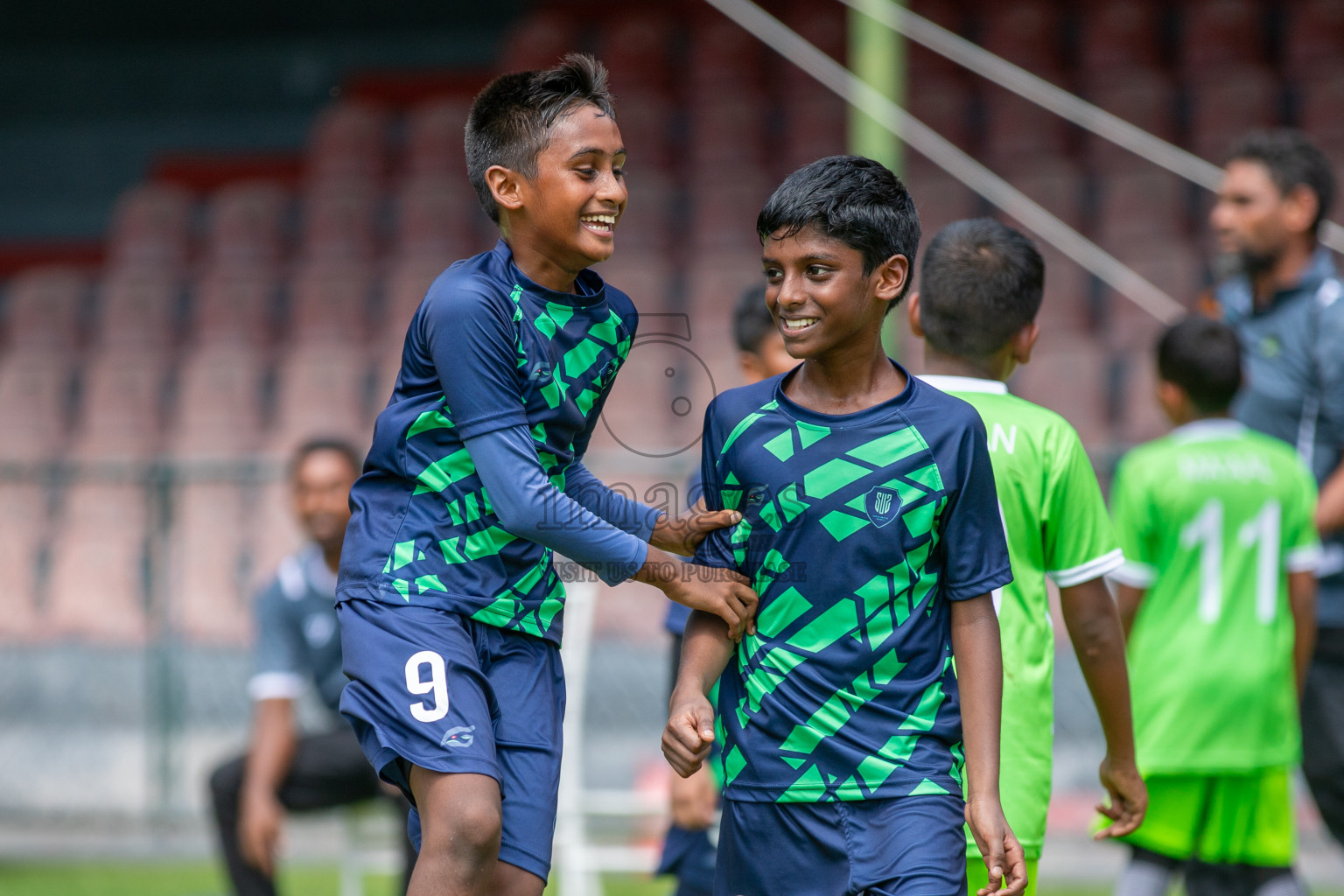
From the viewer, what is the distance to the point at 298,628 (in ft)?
13.8

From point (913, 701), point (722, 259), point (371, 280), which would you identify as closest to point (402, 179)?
point (371, 280)

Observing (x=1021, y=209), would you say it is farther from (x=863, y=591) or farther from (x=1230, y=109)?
(x=863, y=591)

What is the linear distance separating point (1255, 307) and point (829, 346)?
2024 mm

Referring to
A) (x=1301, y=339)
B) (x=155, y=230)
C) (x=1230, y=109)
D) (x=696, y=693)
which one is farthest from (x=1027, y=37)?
(x=696, y=693)

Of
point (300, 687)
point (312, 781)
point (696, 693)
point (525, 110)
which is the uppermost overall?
point (525, 110)

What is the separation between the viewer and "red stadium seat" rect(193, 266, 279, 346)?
8.15 metres

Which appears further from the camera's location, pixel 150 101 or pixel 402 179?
pixel 150 101

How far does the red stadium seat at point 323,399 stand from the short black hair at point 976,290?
5.15m

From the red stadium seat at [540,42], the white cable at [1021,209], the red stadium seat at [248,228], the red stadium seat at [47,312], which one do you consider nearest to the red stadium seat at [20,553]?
the red stadium seat at [47,312]

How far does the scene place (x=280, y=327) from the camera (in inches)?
328

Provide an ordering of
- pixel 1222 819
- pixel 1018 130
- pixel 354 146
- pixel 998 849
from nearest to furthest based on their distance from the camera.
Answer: pixel 998 849 < pixel 1222 819 < pixel 1018 130 < pixel 354 146

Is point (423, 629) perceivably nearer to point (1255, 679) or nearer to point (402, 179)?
point (1255, 679)

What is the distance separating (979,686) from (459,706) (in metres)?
0.75

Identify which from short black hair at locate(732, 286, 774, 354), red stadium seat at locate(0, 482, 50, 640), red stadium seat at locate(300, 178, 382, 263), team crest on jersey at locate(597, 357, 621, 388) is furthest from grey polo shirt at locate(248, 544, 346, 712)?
red stadium seat at locate(300, 178, 382, 263)
